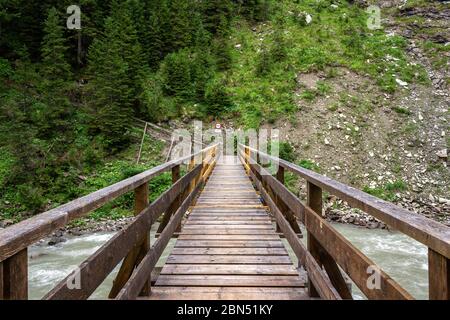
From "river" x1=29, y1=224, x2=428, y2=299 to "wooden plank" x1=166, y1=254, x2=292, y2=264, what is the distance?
5.42 meters

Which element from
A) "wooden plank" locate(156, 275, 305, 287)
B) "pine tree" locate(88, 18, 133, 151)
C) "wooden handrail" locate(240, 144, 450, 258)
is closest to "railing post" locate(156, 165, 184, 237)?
"wooden plank" locate(156, 275, 305, 287)

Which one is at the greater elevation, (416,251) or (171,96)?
(171,96)

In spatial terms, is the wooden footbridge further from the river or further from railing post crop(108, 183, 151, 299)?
the river

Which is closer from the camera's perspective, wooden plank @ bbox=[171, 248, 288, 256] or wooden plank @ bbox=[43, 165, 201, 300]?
wooden plank @ bbox=[43, 165, 201, 300]

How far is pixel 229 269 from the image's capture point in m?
3.82

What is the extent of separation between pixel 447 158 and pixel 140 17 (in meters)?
28.4

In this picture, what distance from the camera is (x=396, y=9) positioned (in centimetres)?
3588

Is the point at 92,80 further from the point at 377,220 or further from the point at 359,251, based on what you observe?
the point at 359,251

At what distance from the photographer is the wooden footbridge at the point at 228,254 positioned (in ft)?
4.17

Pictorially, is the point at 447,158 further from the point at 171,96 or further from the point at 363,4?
the point at 363,4

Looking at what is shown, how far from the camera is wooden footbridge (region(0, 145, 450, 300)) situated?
1272 millimetres

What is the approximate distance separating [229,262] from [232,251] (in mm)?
452

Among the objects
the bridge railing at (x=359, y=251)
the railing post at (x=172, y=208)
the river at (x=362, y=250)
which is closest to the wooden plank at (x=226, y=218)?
the railing post at (x=172, y=208)
